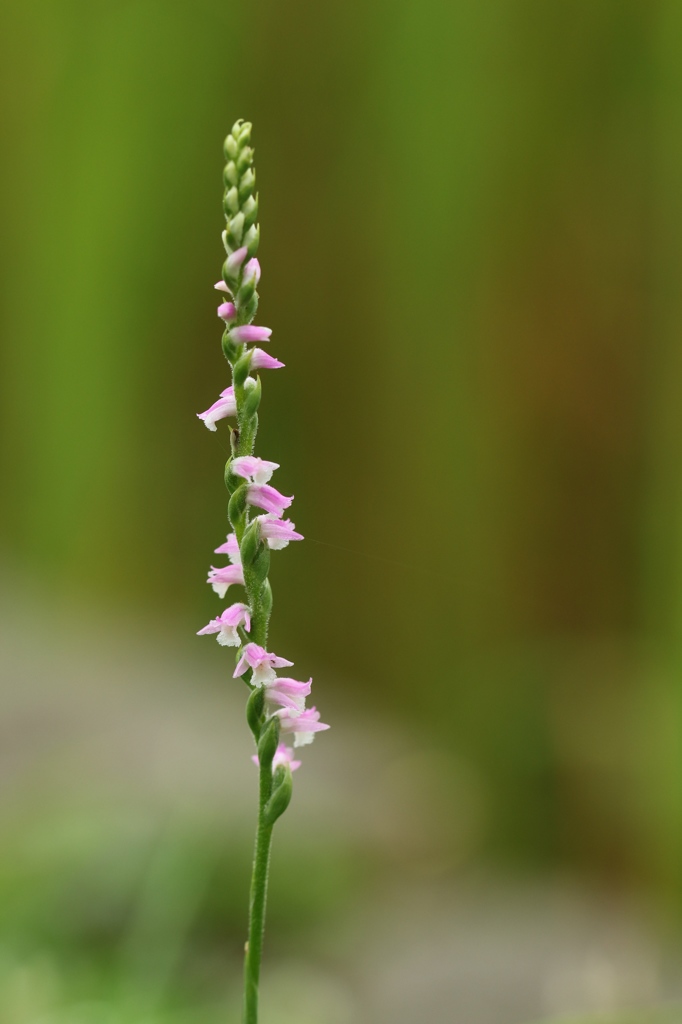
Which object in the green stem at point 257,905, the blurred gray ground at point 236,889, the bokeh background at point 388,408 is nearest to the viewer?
the green stem at point 257,905

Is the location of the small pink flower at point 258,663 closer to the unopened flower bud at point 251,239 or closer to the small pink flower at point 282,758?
the small pink flower at point 282,758

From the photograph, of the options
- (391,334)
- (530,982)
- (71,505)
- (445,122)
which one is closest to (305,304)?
(391,334)

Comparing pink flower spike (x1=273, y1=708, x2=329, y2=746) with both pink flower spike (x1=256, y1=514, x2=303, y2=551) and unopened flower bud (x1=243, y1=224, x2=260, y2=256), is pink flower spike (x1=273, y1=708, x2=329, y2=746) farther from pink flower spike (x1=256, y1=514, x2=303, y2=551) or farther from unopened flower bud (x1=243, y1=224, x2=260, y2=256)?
unopened flower bud (x1=243, y1=224, x2=260, y2=256)

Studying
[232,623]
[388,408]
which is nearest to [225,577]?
[232,623]

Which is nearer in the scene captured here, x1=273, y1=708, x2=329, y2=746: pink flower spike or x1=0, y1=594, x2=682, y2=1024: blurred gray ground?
x1=273, y1=708, x2=329, y2=746: pink flower spike

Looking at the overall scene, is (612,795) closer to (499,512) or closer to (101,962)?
(499,512)

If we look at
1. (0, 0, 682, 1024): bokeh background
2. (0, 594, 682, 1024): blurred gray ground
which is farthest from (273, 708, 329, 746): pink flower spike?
(0, 0, 682, 1024): bokeh background

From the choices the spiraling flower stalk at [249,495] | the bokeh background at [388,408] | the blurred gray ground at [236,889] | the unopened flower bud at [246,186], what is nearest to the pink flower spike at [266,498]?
the spiraling flower stalk at [249,495]
